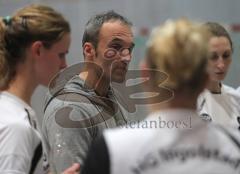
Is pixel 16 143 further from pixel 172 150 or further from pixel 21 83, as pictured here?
pixel 172 150

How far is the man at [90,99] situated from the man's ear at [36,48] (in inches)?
14.4

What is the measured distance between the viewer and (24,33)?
4.25ft

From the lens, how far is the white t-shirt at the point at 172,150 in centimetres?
95

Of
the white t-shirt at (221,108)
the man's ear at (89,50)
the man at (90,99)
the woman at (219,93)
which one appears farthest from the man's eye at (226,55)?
the man's ear at (89,50)

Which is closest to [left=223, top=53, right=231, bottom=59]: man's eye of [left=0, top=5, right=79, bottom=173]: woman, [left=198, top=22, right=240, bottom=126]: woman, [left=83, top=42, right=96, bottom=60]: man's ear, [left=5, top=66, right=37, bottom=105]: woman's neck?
[left=198, top=22, right=240, bottom=126]: woman

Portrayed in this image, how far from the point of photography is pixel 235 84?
2570mm

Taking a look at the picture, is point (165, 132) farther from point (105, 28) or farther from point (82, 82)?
point (105, 28)

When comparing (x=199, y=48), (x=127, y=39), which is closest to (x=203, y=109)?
(x=127, y=39)

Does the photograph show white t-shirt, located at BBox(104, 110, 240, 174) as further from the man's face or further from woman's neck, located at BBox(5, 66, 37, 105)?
the man's face

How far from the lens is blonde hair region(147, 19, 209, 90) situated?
3.07 feet

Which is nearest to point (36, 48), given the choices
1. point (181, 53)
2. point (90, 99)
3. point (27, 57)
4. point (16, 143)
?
point (27, 57)

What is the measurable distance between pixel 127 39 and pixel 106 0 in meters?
0.86

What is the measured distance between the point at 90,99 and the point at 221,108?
2.04 ft

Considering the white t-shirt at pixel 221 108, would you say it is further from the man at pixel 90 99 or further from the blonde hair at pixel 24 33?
the blonde hair at pixel 24 33
